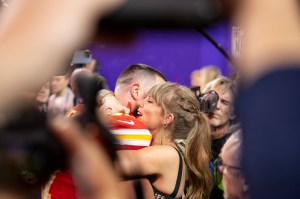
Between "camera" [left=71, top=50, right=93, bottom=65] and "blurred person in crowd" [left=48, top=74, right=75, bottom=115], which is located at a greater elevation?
"camera" [left=71, top=50, right=93, bottom=65]

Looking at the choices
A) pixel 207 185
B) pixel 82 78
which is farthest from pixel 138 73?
pixel 82 78

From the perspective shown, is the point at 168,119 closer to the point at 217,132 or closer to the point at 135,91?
the point at 135,91

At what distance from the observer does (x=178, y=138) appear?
2.62 metres

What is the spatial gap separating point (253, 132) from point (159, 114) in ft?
6.62

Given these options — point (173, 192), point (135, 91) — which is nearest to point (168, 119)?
point (135, 91)

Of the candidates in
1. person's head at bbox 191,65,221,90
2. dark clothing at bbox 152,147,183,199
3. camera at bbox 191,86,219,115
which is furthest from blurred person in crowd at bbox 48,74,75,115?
camera at bbox 191,86,219,115

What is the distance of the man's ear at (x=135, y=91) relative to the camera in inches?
99.6

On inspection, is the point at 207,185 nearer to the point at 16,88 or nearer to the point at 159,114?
the point at 159,114

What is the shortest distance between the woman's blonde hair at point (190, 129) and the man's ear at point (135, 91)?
0.07 metres

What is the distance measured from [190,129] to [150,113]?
24 centimetres

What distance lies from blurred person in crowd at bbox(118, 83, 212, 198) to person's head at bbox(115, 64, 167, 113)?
4 centimetres

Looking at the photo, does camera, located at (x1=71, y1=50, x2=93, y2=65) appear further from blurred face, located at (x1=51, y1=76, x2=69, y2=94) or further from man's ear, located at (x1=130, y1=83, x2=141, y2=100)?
man's ear, located at (x1=130, y1=83, x2=141, y2=100)

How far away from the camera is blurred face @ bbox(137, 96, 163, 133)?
2480mm

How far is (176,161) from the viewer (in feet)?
8.18
